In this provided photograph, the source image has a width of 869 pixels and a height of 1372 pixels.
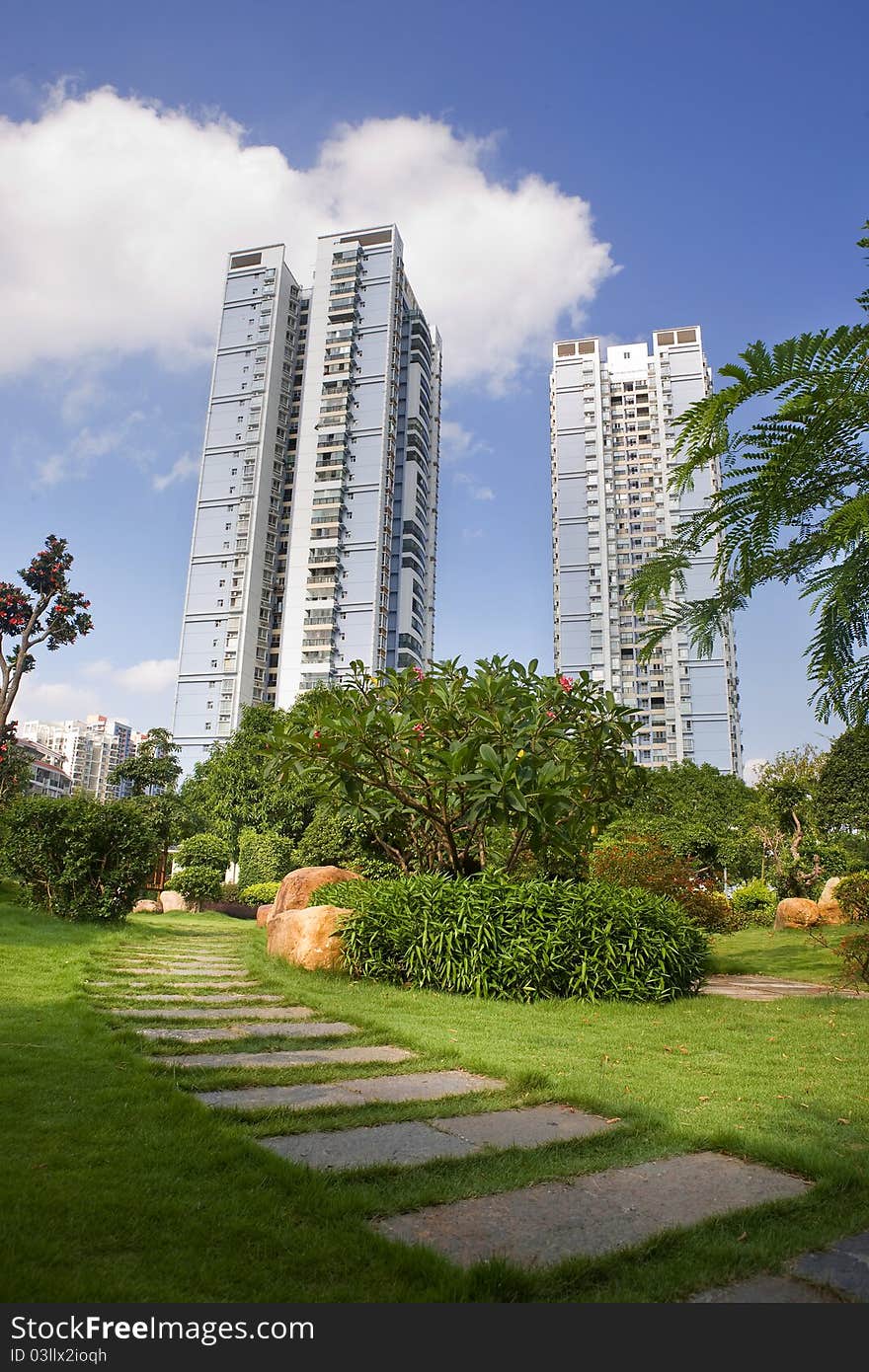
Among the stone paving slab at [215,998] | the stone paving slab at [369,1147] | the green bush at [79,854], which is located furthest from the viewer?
the green bush at [79,854]

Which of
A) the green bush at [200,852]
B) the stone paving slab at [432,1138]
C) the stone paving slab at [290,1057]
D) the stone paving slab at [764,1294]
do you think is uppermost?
the green bush at [200,852]

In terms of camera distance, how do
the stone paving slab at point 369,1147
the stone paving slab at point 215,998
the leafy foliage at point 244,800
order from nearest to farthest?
the stone paving slab at point 369,1147 → the stone paving slab at point 215,998 → the leafy foliage at point 244,800

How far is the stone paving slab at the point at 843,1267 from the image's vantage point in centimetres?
185

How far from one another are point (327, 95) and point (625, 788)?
667 cm

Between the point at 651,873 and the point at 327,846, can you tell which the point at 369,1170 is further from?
the point at 327,846

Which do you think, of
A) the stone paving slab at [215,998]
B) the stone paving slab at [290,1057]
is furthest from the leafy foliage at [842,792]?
the stone paving slab at [290,1057]

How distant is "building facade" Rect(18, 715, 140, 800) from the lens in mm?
Answer: 111438

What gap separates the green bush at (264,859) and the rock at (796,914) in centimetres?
1247

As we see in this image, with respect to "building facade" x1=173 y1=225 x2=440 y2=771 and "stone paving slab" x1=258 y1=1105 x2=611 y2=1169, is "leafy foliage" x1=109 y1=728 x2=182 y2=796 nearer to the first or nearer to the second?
"building facade" x1=173 y1=225 x2=440 y2=771

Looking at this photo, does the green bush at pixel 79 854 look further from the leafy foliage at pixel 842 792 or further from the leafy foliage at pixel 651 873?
the leafy foliage at pixel 842 792

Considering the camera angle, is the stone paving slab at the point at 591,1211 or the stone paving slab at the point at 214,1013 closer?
the stone paving slab at the point at 591,1211

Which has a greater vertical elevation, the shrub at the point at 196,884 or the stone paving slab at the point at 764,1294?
the shrub at the point at 196,884

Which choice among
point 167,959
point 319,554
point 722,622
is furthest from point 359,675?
point 319,554

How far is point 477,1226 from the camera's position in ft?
7.13
